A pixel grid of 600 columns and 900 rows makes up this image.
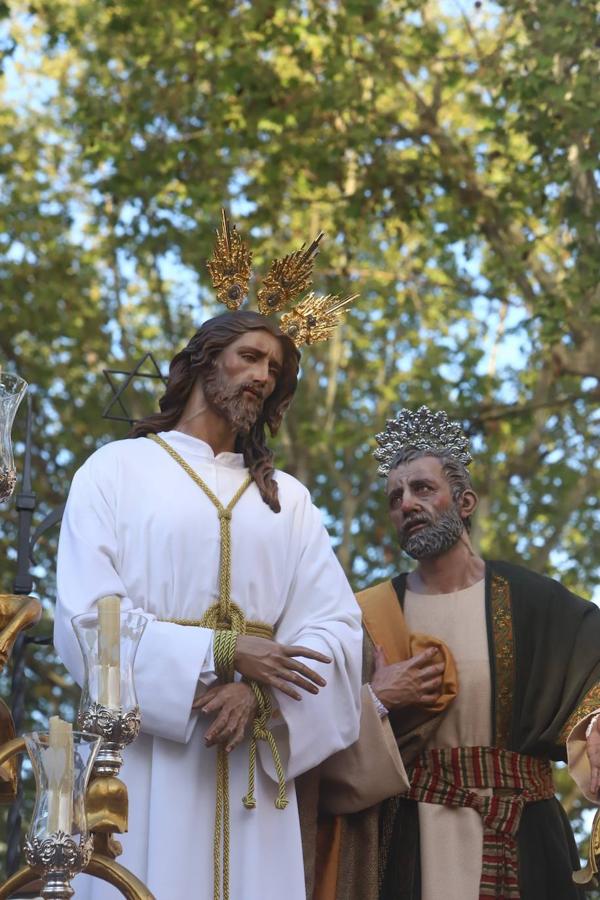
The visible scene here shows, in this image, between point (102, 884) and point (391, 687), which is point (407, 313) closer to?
point (391, 687)

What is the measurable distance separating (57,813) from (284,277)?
2769 millimetres

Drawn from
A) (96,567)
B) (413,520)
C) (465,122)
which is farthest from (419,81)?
(96,567)

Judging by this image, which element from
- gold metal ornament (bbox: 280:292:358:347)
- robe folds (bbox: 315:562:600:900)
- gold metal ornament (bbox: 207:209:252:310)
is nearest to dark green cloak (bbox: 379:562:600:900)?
robe folds (bbox: 315:562:600:900)

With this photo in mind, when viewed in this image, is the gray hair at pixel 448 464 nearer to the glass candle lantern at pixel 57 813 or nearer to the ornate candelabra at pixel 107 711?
the ornate candelabra at pixel 107 711

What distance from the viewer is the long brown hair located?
6.15 metres

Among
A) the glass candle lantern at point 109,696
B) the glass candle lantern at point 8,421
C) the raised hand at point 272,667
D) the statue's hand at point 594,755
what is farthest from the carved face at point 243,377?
the glass candle lantern at point 109,696

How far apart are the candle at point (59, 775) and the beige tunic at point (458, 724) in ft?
8.37

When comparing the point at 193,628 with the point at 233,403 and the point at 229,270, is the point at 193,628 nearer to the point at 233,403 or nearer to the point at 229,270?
the point at 233,403

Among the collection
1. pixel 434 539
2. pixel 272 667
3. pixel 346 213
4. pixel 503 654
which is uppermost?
pixel 346 213

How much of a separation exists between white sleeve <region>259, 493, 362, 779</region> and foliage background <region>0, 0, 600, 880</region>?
21.0 feet

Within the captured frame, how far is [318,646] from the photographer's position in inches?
226

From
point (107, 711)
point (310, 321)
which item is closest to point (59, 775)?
point (107, 711)

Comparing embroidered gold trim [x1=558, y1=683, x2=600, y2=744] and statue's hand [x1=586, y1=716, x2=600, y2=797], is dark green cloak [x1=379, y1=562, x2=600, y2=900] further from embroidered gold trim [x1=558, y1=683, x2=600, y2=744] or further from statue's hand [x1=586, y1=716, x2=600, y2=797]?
statue's hand [x1=586, y1=716, x2=600, y2=797]

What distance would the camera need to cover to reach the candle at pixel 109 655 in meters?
4.47
